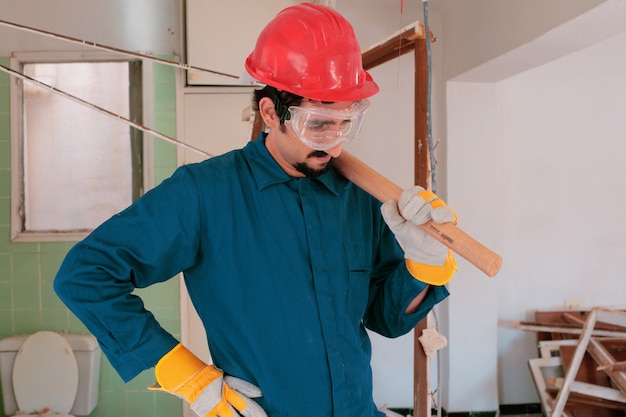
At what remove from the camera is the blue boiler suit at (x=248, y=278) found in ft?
3.84

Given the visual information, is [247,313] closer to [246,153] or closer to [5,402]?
[246,153]

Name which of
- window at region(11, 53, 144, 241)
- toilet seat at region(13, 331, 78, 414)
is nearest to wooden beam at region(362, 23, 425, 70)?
window at region(11, 53, 144, 241)

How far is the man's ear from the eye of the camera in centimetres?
131

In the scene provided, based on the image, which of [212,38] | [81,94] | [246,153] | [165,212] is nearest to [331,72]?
[246,153]

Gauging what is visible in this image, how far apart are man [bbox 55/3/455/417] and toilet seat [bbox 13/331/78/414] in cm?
224

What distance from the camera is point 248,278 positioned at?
123 centimetres

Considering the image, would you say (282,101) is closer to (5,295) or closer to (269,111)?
(269,111)

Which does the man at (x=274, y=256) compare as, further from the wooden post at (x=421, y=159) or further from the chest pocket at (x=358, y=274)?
the wooden post at (x=421, y=159)

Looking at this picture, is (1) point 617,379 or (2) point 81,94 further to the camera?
(2) point 81,94

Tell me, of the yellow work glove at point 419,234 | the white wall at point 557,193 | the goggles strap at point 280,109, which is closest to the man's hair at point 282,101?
the goggles strap at point 280,109

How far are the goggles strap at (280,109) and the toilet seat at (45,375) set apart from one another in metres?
2.46

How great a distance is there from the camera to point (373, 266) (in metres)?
1.44

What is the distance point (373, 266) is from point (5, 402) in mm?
2660

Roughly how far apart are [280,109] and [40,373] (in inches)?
102
